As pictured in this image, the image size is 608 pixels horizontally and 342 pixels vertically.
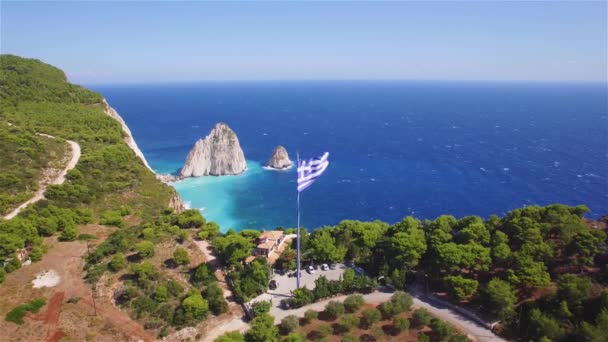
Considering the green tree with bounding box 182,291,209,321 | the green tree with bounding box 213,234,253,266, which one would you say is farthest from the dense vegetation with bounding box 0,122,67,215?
the green tree with bounding box 182,291,209,321

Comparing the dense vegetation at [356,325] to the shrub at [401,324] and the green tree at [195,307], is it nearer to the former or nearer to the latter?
the shrub at [401,324]

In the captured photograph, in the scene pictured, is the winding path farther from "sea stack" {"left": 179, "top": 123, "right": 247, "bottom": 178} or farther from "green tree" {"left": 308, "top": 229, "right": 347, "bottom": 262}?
"sea stack" {"left": 179, "top": 123, "right": 247, "bottom": 178}

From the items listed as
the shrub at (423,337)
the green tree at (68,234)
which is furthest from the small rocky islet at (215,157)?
the shrub at (423,337)

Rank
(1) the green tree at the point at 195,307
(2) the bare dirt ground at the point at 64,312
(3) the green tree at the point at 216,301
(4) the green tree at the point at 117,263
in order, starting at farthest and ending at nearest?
(4) the green tree at the point at 117,263
(3) the green tree at the point at 216,301
(1) the green tree at the point at 195,307
(2) the bare dirt ground at the point at 64,312

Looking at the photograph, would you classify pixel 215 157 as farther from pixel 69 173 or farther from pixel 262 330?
pixel 262 330

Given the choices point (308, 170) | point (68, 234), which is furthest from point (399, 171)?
point (68, 234)

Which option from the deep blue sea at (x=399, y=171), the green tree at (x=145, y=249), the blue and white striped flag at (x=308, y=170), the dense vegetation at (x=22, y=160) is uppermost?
the blue and white striped flag at (x=308, y=170)
